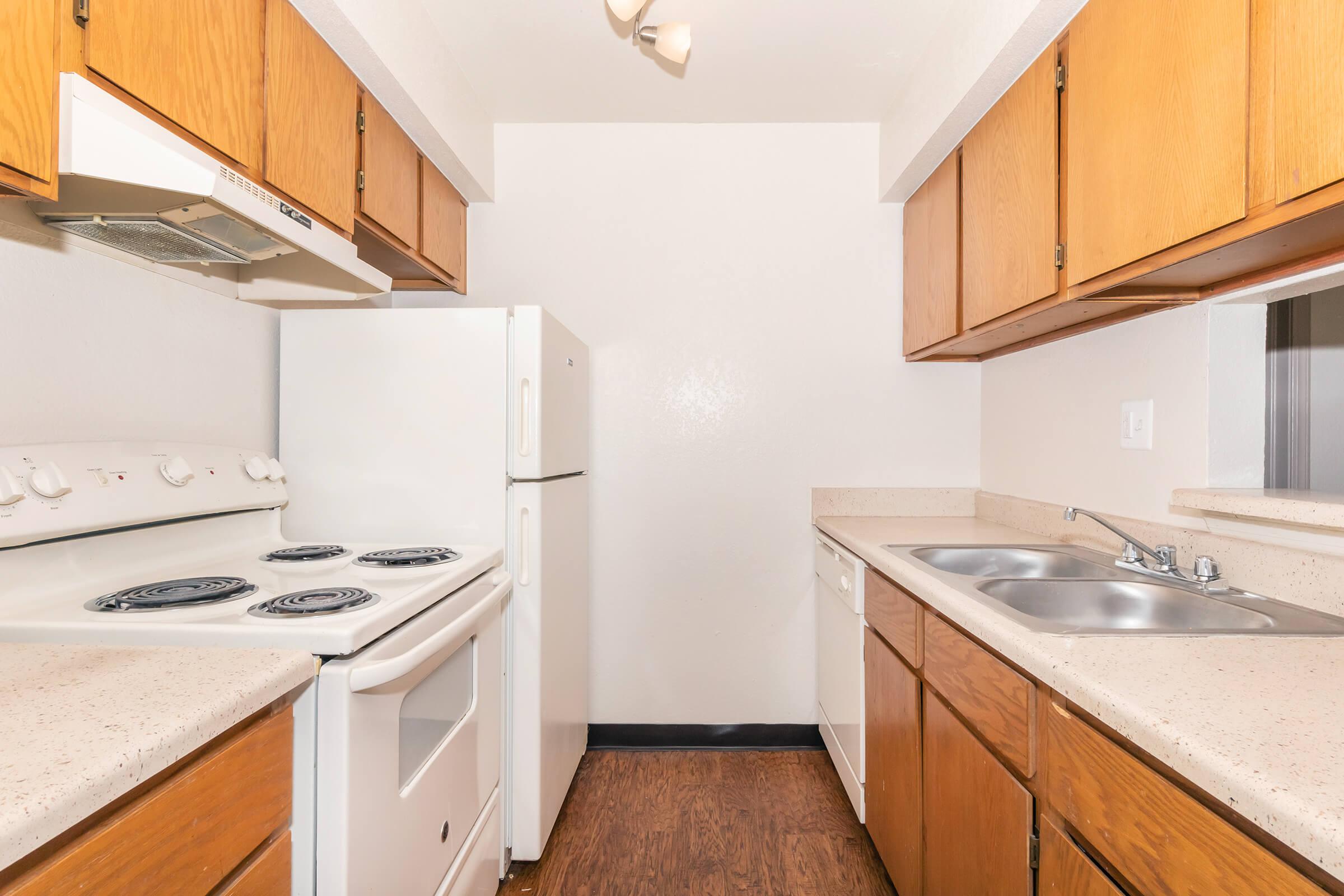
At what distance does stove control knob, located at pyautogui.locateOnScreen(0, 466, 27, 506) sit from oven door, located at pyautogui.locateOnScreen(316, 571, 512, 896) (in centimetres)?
60

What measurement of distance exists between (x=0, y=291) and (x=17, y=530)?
1.44 ft

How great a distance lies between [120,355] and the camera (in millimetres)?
1342

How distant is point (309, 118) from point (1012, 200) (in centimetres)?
172

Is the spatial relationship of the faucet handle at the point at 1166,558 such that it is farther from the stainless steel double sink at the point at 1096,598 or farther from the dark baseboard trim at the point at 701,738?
the dark baseboard trim at the point at 701,738

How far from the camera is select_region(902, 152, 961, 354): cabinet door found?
1.99 metres

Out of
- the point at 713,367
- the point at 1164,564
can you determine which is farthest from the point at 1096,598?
the point at 713,367

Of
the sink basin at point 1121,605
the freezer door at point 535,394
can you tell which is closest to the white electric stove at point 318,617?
the freezer door at point 535,394

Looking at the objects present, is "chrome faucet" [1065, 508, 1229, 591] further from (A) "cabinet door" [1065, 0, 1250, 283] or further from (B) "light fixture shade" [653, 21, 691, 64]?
(B) "light fixture shade" [653, 21, 691, 64]

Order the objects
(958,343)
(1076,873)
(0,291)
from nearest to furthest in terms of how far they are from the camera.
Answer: (1076,873)
(0,291)
(958,343)

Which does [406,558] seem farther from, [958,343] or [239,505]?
[958,343]

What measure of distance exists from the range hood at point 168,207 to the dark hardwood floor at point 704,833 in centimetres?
166

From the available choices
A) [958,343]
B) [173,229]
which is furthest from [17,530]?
[958,343]

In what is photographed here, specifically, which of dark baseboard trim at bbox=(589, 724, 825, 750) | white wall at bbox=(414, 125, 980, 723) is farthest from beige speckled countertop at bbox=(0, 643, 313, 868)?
dark baseboard trim at bbox=(589, 724, 825, 750)

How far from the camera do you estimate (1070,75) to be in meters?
1.37
